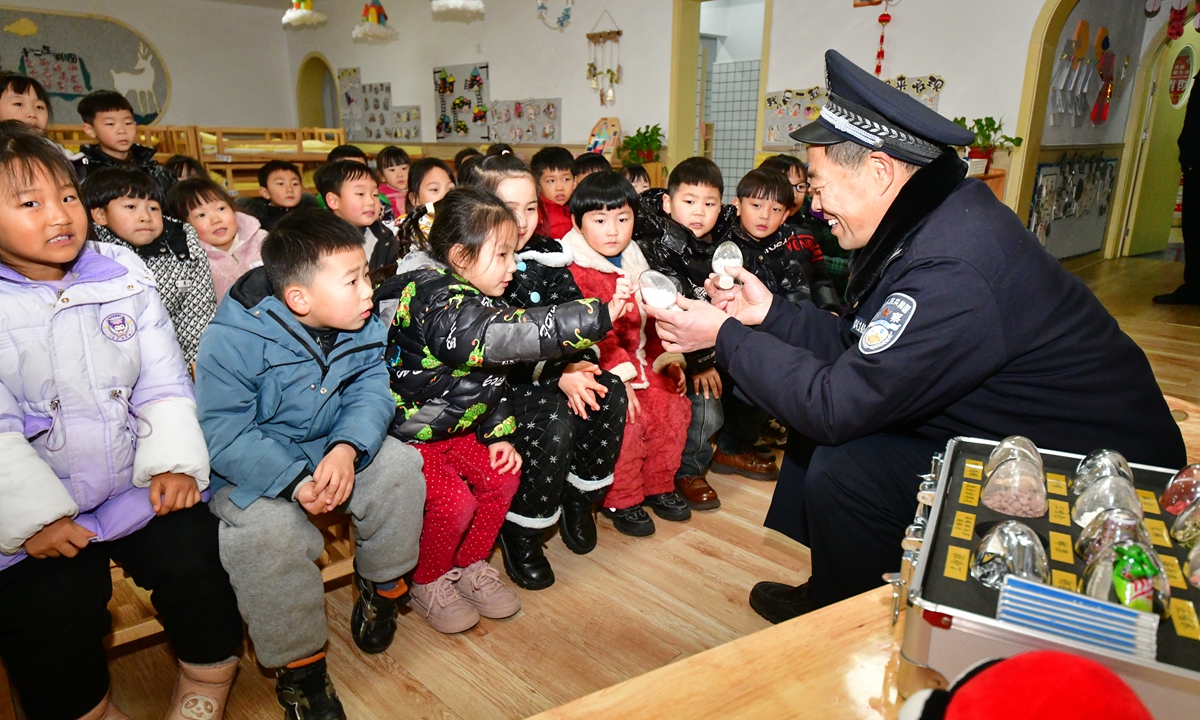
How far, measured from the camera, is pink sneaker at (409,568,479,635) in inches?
66.5

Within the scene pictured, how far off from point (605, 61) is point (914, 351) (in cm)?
600

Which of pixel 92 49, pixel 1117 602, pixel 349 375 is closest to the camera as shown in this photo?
pixel 1117 602

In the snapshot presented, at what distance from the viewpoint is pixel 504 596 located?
5.82 ft

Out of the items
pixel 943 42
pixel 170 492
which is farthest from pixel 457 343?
pixel 943 42

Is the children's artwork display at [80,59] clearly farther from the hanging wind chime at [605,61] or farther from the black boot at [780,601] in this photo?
the black boot at [780,601]

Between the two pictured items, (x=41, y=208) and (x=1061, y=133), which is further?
(x=1061, y=133)

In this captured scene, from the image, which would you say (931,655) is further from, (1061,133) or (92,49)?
(92,49)

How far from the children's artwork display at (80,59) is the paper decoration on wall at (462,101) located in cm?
Result: 350

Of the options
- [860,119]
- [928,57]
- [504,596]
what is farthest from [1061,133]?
[504,596]

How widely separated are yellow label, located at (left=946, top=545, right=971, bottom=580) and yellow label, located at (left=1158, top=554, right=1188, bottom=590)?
8.3 inches

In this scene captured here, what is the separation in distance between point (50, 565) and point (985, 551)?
1.49 m

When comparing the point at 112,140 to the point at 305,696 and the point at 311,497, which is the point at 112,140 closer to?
the point at 311,497

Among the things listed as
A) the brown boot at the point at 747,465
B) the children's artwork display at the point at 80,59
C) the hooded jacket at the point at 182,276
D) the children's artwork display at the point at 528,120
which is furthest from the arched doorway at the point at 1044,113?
the children's artwork display at the point at 80,59

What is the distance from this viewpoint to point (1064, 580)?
2.77ft
